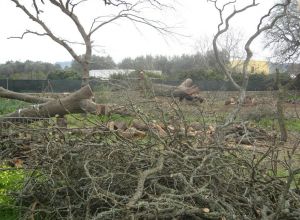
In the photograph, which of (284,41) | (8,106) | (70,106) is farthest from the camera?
(284,41)

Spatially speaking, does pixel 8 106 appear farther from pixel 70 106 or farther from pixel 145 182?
pixel 145 182

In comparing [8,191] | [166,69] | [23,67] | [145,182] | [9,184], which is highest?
[145,182]

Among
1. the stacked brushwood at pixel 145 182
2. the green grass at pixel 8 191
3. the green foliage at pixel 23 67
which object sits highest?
the stacked brushwood at pixel 145 182

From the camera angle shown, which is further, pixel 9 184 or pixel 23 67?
pixel 23 67

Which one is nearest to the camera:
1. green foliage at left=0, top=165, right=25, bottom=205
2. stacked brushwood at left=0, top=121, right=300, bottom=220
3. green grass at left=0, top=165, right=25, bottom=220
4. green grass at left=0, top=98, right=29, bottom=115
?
stacked brushwood at left=0, top=121, right=300, bottom=220

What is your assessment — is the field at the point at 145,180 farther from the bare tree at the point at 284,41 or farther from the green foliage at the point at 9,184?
the bare tree at the point at 284,41

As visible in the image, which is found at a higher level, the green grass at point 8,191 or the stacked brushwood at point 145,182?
the stacked brushwood at point 145,182

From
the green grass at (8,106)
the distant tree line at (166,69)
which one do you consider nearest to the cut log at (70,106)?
the green grass at (8,106)

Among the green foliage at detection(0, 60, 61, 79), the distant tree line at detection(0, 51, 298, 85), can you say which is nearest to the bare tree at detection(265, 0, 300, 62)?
the distant tree line at detection(0, 51, 298, 85)

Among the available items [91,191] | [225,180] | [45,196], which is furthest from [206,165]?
[45,196]

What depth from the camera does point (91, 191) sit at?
14.1 ft

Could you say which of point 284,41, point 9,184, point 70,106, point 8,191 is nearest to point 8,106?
point 70,106

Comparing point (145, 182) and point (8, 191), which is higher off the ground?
point (145, 182)

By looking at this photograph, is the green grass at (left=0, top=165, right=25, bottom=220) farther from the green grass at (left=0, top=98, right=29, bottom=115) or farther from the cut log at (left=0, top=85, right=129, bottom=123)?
the green grass at (left=0, top=98, right=29, bottom=115)
